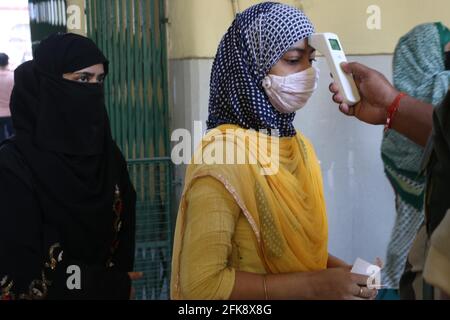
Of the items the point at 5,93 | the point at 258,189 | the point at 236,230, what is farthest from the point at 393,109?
the point at 5,93

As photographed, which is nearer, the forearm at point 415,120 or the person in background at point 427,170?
the person in background at point 427,170

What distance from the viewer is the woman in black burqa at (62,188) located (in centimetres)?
185

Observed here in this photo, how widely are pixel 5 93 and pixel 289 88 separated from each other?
12.5 feet

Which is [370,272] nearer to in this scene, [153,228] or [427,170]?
[427,170]

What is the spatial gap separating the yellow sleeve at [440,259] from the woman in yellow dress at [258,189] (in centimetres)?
55

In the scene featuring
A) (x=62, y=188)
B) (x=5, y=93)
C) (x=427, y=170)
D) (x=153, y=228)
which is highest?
(x=427, y=170)

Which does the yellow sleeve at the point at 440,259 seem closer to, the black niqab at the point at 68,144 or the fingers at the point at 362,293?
the fingers at the point at 362,293

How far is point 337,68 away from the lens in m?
1.63

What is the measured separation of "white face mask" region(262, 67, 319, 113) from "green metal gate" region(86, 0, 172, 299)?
64.7 inches

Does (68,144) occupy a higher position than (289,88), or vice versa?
(289,88)

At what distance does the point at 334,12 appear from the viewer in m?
3.20

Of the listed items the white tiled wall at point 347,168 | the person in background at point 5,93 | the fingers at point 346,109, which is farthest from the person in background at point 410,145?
the person in background at point 5,93

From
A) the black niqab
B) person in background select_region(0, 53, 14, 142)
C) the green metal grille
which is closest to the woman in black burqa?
the black niqab

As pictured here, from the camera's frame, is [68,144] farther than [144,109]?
No
